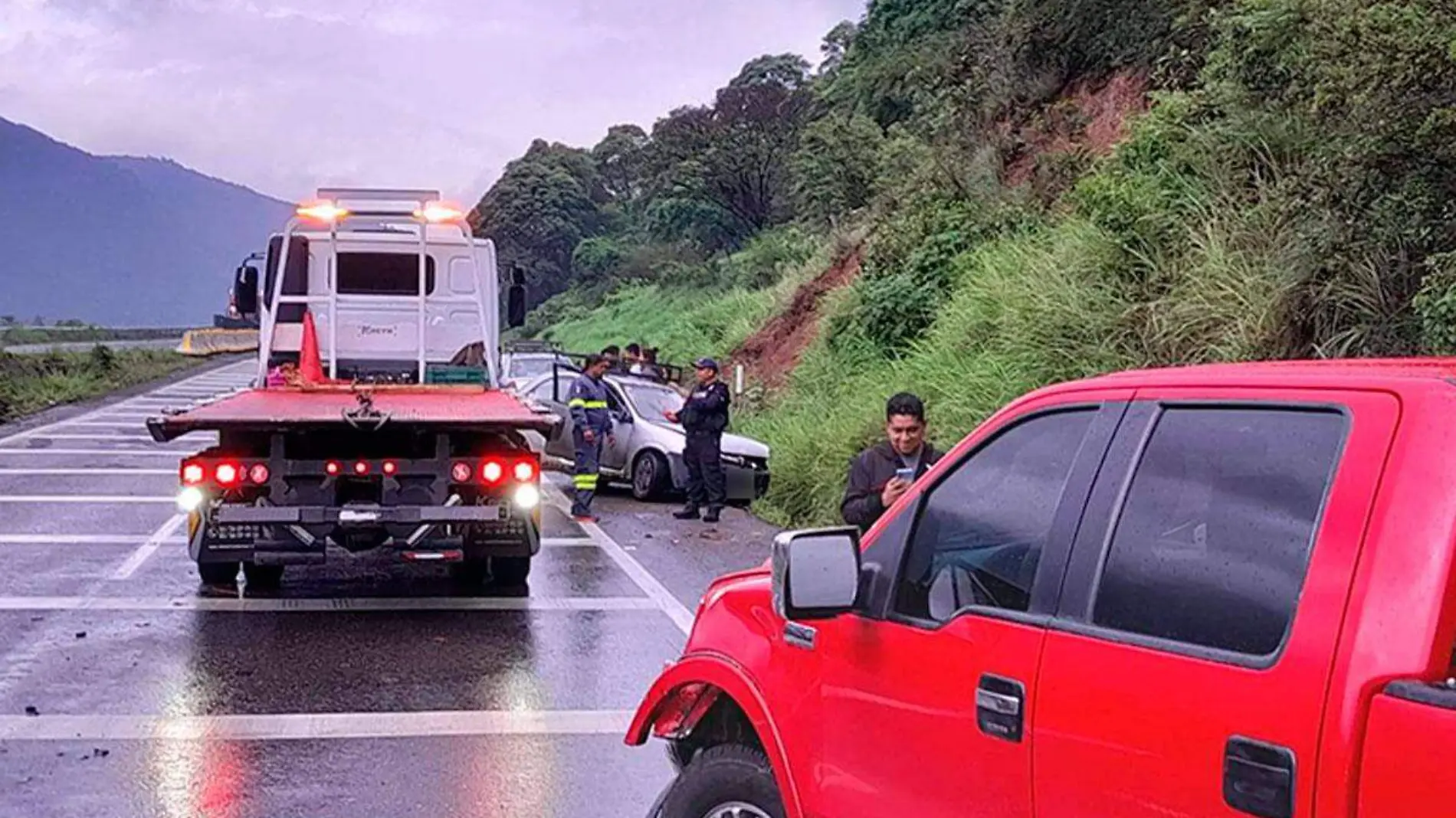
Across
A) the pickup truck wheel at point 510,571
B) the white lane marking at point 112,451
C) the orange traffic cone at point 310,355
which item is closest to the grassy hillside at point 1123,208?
the pickup truck wheel at point 510,571

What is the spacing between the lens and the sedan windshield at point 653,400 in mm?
16656

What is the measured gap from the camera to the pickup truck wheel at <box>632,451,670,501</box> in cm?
1603

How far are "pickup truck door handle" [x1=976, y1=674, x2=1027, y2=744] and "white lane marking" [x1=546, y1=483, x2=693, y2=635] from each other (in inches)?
178

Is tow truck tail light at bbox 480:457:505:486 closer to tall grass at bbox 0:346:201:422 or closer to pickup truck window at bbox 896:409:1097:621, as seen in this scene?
pickup truck window at bbox 896:409:1097:621

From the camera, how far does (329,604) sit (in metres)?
9.95

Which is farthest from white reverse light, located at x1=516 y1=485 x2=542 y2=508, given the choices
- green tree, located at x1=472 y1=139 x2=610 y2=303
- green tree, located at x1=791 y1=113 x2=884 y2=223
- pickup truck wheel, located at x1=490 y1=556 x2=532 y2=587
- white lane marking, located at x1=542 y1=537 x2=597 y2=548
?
green tree, located at x1=472 y1=139 x2=610 y2=303

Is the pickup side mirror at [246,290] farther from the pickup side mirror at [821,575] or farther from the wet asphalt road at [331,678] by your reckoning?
the pickup side mirror at [821,575]

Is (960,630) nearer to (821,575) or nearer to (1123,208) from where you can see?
(821,575)

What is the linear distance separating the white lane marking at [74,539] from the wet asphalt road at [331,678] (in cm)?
4

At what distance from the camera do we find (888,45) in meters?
32.4

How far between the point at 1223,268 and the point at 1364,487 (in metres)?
9.23

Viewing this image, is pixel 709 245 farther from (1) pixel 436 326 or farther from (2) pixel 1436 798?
(2) pixel 1436 798

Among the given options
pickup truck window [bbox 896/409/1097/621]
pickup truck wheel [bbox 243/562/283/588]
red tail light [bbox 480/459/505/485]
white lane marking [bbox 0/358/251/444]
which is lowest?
white lane marking [bbox 0/358/251/444]

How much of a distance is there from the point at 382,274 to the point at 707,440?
347 cm
